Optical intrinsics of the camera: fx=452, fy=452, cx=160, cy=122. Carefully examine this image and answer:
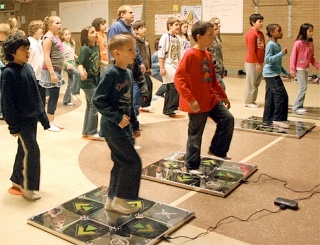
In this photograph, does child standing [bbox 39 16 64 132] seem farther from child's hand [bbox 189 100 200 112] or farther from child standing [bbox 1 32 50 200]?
child's hand [bbox 189 100 200 112]

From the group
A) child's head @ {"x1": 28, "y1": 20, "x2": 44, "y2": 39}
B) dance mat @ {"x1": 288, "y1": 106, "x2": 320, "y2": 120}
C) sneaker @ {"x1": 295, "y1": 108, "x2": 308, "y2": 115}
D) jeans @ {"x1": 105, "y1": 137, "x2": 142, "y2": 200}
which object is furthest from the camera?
sneaker @ {"x1": 295, "y1": 108, "x2": 308, "y2": 115}

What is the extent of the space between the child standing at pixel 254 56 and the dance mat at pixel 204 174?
3.44 metres

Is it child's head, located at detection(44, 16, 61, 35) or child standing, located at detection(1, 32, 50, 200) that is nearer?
child standing, located at detection(1, 32, 50, 200)

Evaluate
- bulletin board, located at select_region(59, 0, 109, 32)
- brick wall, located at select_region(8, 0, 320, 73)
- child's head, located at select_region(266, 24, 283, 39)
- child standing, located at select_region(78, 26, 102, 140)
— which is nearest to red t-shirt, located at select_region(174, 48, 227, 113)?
child standing, located at select_region(78, 26, 102, 140)

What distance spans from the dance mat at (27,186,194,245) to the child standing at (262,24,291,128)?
11.6ft

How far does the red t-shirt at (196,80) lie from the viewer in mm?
4355

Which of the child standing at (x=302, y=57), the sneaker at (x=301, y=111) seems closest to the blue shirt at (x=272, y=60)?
the child standing at (x=302, y=57)

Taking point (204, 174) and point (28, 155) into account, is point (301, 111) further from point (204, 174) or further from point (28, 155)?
point (28, 155)

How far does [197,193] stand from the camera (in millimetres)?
4156

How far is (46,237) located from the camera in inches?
130

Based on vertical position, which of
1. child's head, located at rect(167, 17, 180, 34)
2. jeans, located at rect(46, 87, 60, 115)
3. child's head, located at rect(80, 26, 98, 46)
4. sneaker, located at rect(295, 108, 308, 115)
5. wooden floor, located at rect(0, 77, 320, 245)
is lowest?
wooden floor, located at rect(0, 77, 320, 245)

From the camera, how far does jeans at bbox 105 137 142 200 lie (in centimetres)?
345

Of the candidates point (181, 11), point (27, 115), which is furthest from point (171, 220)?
point (181, 11)

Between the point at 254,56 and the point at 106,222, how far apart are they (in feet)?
17.7
